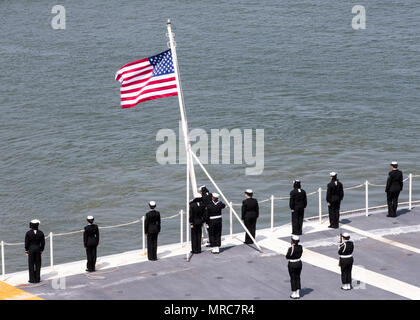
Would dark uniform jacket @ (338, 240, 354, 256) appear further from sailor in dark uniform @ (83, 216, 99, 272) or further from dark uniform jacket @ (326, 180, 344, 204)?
sailor in dark uniform @ (83, 216, 99, 272)

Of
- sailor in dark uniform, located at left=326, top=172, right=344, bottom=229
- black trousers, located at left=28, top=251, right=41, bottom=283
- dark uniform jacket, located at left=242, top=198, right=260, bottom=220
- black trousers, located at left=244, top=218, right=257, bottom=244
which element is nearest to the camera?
black trousers, located at left=28, top=251, right=41, bottom=283

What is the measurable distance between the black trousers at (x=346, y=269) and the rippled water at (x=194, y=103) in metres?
15.9

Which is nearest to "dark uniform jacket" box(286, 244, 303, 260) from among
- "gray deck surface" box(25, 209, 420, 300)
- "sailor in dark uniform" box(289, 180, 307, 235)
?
"gray deck surface" box(25, 209, 420, 300)

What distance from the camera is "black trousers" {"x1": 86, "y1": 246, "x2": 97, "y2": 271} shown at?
80.7 ft

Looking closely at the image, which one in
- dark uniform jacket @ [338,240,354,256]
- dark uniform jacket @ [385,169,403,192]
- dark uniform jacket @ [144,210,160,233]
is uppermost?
dark uniform jacket @ [385,169,403,192]

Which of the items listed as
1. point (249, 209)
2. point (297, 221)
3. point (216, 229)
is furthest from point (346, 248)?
point (297, 221)

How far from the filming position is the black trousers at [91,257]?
24.6 meters

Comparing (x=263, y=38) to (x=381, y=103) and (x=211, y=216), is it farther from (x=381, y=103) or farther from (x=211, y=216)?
(x=211, y=216)

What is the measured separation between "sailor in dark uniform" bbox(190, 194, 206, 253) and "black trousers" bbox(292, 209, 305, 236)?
11.0 ft

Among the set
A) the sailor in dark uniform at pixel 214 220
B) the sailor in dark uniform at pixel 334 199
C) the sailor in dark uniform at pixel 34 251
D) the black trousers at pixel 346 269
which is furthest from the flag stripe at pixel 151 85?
the black trousers at pixel 346 269

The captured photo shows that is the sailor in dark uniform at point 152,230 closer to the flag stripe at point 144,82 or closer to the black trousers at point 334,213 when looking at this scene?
the flag stripe at point 144,82

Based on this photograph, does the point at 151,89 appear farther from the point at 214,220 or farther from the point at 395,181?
the point at 395,181

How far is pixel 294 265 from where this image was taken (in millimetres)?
22297
